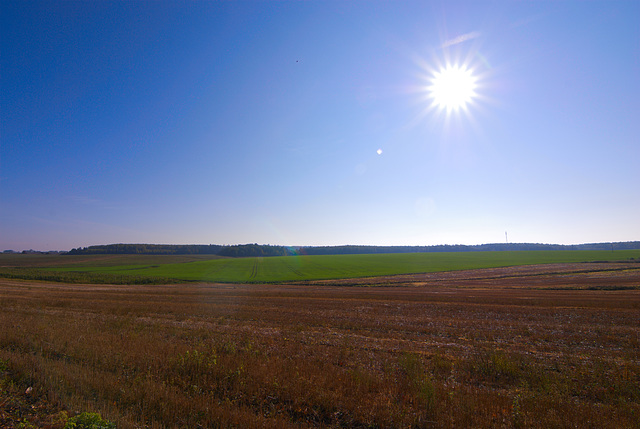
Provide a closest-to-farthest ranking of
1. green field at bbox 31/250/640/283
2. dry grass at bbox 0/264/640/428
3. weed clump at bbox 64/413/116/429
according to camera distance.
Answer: weed clump at bbox 64/413/116/429
dry grass at bbox 0/264/640/428
green field at bbox 31/250/640/283

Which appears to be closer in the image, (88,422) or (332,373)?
(88,422)

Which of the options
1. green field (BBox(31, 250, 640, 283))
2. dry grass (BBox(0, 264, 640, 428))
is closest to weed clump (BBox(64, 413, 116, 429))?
dry grass (BBox(0, 264, 640, 428))

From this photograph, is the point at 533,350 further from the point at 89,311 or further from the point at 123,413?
the point at 89,311

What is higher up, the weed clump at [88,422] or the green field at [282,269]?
the weed clump at [88,422]

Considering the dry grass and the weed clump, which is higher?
the weed clump

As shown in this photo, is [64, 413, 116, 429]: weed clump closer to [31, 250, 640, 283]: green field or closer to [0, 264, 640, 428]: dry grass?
[0, 264, 640, 428]: dry grass

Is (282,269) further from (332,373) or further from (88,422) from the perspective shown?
(88,422)

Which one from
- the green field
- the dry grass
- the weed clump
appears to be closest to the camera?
the weed clump

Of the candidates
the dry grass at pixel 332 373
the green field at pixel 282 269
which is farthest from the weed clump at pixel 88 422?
the green field at pixel 282 269

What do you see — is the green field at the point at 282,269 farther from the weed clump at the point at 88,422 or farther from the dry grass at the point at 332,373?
the weed clump at the point at 88,422

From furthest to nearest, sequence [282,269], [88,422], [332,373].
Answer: [282,269], [332,373], [88,422]

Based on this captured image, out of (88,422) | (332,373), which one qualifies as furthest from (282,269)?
(88,422)

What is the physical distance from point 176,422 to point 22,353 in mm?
7016

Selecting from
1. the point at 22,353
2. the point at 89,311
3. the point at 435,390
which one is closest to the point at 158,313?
the point at 89,311
